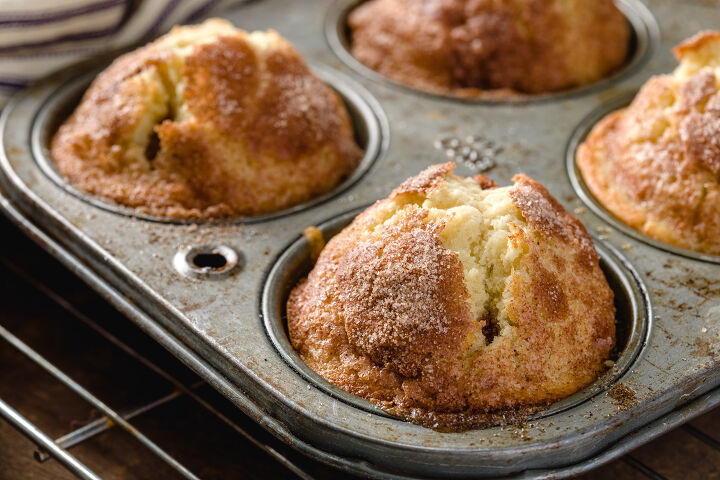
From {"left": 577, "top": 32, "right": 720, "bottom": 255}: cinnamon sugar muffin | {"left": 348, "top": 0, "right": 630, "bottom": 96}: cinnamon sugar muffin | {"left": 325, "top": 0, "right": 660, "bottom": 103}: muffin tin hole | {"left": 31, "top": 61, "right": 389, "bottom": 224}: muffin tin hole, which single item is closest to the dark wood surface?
{"left": 31, "top": 61, "right": 389, "bottom": 224}: muffin tin hole

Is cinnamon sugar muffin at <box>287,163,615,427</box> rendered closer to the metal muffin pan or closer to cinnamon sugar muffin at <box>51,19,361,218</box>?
the metal muffin pan

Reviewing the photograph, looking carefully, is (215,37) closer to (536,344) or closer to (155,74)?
(155,74)

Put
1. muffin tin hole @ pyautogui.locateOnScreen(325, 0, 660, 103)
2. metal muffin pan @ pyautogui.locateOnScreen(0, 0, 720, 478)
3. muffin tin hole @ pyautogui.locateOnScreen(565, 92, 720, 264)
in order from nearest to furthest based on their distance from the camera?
metal muffin pan @ pyautogui.locateOnScreen(0, 0, 720, 478), muffin tin hole @ pyautogui.locateOnScreen(565, 92, 720, 264), muffin tin hole @ pyautogui.locateOnScreen(325, 0, 660, 103)

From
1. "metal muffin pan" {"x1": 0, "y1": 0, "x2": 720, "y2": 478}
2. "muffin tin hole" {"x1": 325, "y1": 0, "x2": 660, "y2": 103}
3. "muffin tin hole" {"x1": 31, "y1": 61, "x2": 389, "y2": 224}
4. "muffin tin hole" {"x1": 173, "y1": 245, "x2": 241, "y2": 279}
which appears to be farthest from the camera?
"muffin tin hole" {"x1": 325, "y1": 0, "x2": 660, "y2": 103}

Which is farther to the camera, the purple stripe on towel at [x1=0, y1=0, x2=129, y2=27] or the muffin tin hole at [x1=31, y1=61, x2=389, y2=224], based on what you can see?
the purple stripe on towel at [x1=0, y1=0, x2=129, y2=27]

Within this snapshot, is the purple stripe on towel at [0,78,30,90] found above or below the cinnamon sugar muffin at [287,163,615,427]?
above

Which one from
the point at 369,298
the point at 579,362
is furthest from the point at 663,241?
the point at 369,298
